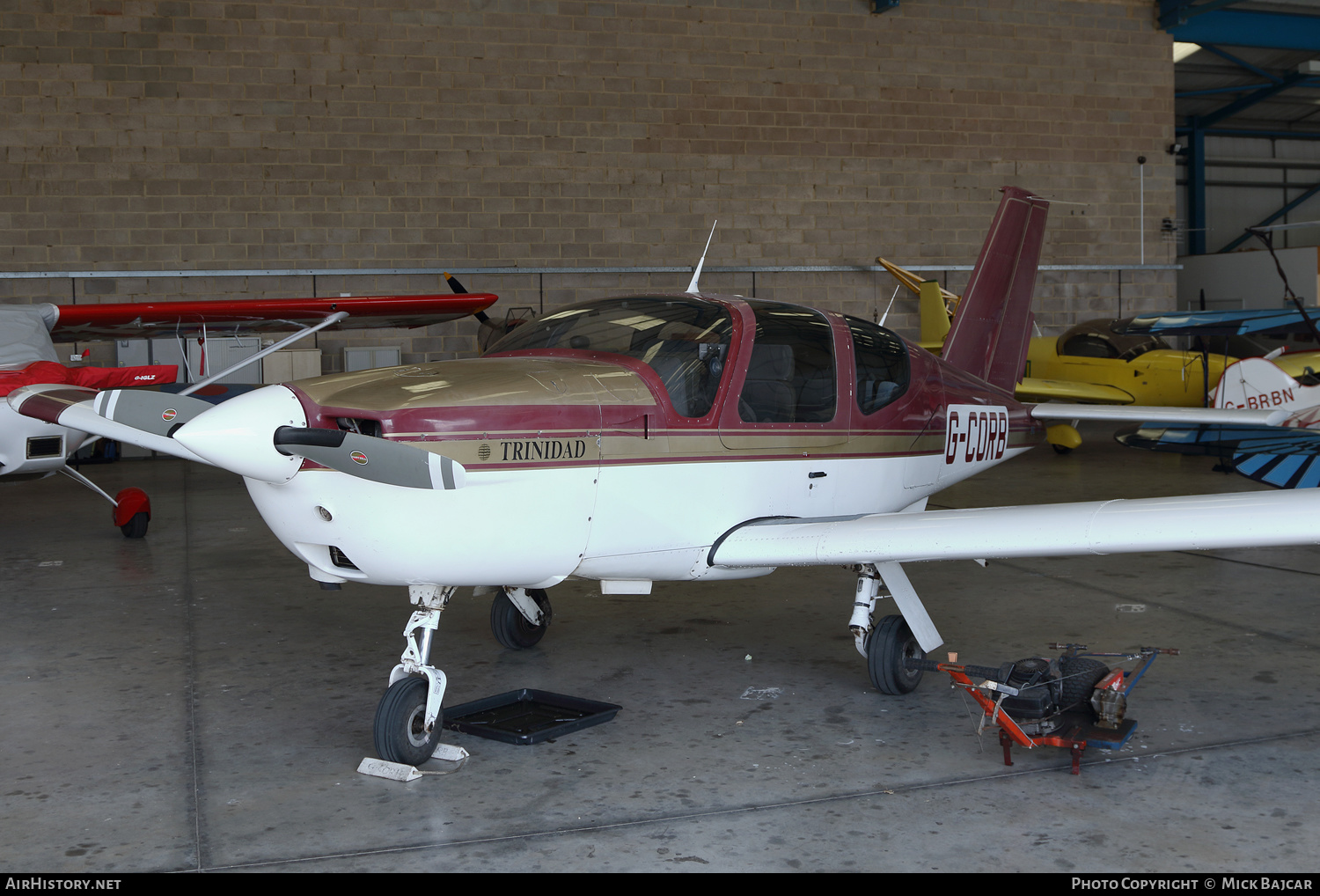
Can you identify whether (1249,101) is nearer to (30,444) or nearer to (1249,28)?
(1249,28)

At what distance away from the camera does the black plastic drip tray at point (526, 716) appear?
390 cm

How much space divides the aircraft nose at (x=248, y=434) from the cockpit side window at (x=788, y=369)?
5.65 feet

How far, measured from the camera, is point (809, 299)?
56.3 feet

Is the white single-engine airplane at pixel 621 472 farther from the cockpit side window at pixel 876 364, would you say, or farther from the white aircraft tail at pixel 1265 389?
the white aircraft tail at pixel 1265 389

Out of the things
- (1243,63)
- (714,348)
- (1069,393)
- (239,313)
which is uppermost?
(1243,63)

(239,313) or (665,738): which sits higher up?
(239,313)

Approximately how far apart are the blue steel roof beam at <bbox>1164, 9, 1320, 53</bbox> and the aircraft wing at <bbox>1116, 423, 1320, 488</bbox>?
509 inches

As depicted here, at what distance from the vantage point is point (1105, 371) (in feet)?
45.5

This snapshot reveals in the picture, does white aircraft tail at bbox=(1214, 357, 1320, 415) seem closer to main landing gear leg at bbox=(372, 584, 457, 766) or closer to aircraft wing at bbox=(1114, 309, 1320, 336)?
aircraft wing at bbox=(1114, 309, 1320, 336)

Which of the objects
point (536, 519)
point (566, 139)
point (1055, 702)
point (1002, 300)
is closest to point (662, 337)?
point (536, 519)

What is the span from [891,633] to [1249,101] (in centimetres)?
2733

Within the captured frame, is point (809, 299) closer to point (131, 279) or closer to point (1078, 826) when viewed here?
point (131, 279)

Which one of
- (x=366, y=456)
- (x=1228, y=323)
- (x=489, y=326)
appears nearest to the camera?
(x=366, y=456)
